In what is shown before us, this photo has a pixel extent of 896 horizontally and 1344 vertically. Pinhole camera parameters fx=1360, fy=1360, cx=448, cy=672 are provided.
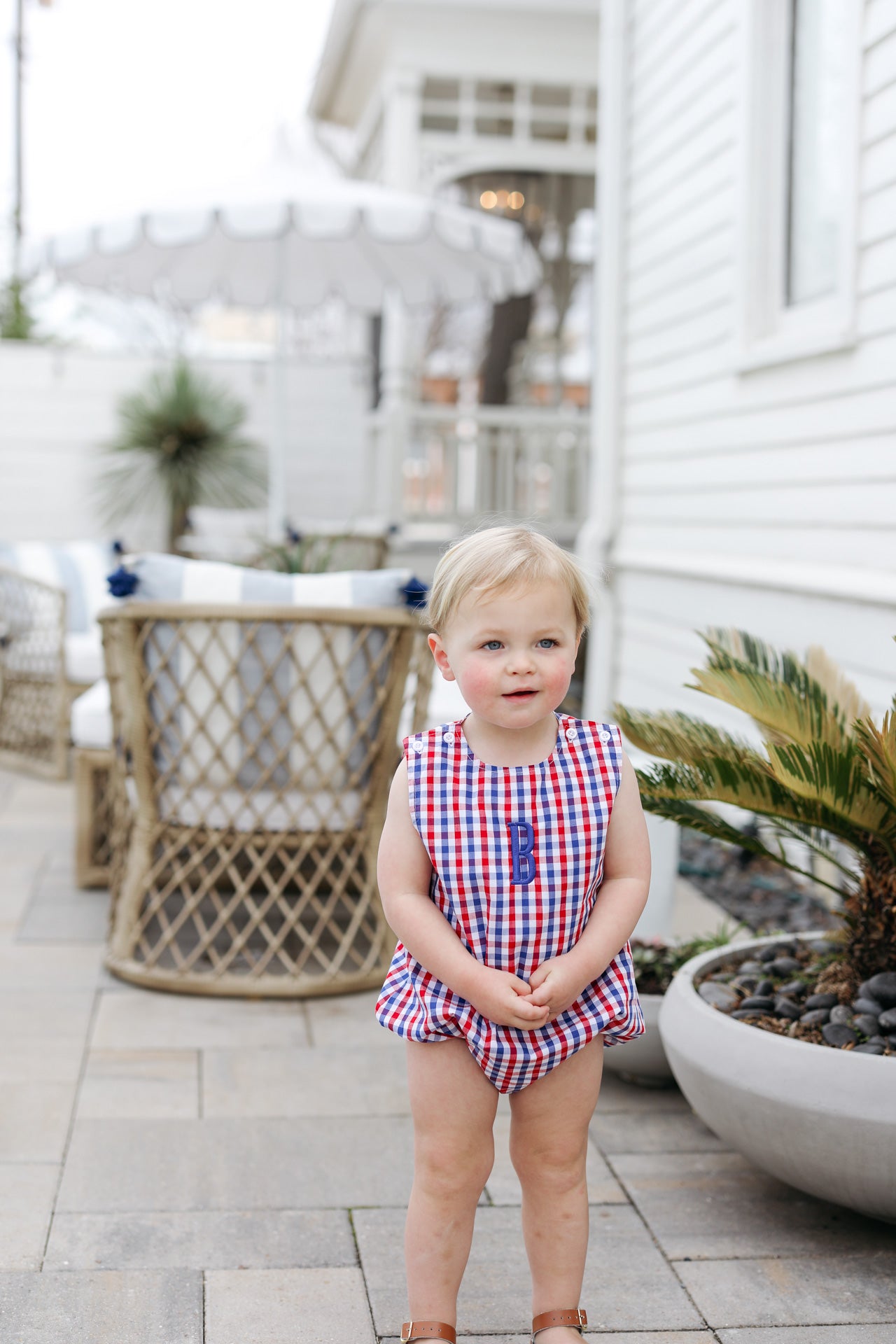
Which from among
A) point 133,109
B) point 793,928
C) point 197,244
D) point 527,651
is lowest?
point 793,928

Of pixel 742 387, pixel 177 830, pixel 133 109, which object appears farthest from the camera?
pixel 133 109

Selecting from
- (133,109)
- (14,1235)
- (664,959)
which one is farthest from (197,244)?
(133,109)

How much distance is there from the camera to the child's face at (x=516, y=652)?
159cm

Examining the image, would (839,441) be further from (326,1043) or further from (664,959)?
(326,1043)

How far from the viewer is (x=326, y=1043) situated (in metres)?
2.91

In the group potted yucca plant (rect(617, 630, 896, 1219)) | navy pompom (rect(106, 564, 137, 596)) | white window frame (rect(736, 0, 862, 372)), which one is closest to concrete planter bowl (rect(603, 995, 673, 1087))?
potted yucca plant (rect(617, 630, 896, 1219))

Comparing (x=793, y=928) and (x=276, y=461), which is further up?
(x=276, y=461)

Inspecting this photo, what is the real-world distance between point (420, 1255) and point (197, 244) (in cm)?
593

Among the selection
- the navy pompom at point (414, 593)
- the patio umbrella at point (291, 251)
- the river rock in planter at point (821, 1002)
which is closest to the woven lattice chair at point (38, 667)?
the patio umbrella at point (291, 251)

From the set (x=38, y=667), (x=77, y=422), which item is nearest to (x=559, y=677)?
(x=38, y=667)

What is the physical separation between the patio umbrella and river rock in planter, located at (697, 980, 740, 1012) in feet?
13.4

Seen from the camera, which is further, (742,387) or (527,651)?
(742,387)

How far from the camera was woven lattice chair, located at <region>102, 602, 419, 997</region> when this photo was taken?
10.3ft

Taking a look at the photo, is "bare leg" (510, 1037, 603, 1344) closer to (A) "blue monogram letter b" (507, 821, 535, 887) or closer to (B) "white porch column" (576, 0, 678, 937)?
(A) "blue monogram letter b" (507, 821, 535, 887)
